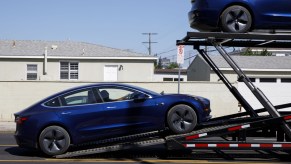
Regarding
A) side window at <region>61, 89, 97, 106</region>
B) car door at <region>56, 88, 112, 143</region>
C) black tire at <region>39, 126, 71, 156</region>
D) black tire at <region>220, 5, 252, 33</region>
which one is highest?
black tire at <region>220, 5, 252, 33</region>

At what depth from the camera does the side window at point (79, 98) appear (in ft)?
34.0

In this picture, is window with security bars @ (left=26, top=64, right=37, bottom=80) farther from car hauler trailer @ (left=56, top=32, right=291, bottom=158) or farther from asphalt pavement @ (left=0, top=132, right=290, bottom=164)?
car hauler trailer @ (left=56, top=32, right=291, bottom=158)

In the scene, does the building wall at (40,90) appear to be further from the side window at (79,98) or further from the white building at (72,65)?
the side window at (79,98)

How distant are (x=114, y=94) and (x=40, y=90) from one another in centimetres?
1250

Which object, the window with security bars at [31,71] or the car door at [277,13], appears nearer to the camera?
the car door at [277,13]

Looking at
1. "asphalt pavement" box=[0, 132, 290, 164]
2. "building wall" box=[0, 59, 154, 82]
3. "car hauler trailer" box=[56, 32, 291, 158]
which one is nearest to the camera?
"car hauler trailer" box=[56, 32, 291, 158]

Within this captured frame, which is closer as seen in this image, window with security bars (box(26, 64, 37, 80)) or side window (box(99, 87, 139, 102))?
side window (box(99, 87, 139, 102))

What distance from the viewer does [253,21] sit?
10219 millimetres

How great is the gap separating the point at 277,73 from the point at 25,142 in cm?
2236

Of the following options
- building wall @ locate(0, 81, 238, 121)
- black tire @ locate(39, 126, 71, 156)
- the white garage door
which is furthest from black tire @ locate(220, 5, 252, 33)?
the white garage door

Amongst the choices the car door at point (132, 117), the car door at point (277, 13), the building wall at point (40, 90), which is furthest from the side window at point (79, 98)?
the building wall at point (40, 90)

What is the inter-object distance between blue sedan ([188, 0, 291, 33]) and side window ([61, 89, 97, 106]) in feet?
9.26

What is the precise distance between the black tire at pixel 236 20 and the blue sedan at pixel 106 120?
1.69 meters

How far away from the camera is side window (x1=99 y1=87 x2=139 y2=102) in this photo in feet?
34.0
